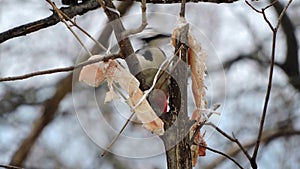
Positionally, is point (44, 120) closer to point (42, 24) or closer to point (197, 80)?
point (42, 24)

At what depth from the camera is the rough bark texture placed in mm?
688

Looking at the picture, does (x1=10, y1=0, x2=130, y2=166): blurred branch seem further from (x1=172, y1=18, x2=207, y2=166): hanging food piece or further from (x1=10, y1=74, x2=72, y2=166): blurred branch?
(x1=172, y1=18, x2=207, y2=166): hanging food piece

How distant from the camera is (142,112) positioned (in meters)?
0.69

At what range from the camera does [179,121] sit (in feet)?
2.31

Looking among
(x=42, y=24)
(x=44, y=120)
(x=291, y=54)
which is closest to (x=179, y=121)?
(x=42, y=24)

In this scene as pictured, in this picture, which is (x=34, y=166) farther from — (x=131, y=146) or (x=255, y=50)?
(x=131, y=146)

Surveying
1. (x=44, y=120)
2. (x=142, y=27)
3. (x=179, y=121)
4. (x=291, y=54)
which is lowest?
(x=291, y=54)

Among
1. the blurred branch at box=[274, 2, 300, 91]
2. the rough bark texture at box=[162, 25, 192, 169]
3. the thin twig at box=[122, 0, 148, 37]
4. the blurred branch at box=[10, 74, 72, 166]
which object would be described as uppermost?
the thin twig at box=[122, 0, 148, 37]

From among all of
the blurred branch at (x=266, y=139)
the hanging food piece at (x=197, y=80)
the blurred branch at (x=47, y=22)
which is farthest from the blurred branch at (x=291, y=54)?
the hanging food piece at (x=197, y=80)

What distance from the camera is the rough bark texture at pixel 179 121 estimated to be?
69cm

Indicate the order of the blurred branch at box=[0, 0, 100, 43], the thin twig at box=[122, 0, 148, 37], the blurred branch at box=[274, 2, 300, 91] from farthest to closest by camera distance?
the blurred branch at box=[274, 2, 300, 91], the blurred branch at box=[0, 0, 100, 43], the thin twig at box=[122, 0, 148, 37]

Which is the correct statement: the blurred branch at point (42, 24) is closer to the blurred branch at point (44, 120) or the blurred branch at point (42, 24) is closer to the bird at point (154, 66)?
the bird at point (154, 66)

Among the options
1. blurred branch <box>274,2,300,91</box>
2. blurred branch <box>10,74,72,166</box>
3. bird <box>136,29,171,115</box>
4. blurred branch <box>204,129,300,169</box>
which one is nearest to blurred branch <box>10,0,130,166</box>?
blurred branch <box>10,74,72,166</box>

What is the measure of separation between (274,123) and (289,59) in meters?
0.36
